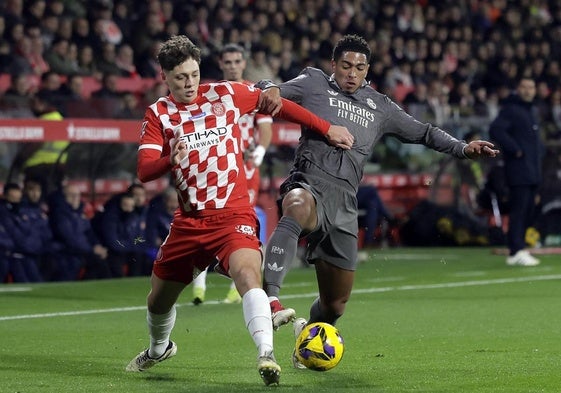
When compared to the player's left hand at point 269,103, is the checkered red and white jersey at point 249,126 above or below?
below

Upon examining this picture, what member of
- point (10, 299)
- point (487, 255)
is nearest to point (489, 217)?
point (487, 255)

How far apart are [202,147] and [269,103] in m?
0.63

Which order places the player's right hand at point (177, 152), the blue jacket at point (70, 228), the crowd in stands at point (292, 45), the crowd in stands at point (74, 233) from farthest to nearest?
1. the crowd in stands at point (292, 45)
2. the blue jacket at point (70, 228)
3. the crowd in stands at point (74, 233)
4. the player's right hand at point (177, 152)

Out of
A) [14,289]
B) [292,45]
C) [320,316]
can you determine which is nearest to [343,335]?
[320,316]

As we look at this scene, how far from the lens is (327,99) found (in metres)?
9.11

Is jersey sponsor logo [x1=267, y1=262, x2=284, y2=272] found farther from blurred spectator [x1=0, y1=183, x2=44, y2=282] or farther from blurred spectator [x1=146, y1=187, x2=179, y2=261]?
blurred spectator [x1=146, y1=187, x2=179, y2=261]

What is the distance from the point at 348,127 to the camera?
9055mm

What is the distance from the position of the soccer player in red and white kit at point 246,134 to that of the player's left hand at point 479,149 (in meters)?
4.12


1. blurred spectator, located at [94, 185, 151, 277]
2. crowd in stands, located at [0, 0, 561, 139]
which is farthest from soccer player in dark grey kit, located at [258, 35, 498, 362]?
crowd in stands, located at [0, 0, 561, 139]

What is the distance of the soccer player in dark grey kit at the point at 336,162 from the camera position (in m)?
8.69

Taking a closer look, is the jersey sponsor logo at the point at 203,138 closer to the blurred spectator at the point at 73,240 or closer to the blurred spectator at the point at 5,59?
the blurred spectator at the point at 73,240

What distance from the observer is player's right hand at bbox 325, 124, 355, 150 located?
857 centimetres

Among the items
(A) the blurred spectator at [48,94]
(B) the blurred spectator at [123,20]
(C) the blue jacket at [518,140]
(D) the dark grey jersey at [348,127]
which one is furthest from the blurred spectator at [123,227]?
(D) the dark grey jersey at [348,127]

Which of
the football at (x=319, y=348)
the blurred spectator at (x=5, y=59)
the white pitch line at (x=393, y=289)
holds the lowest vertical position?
the white pitch line at (x=393, y=289)
